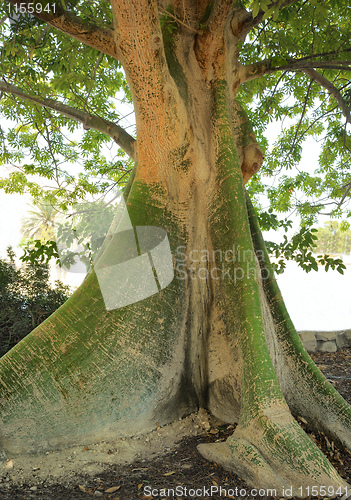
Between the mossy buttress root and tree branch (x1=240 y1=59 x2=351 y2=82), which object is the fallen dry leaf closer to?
the mossy buttress root

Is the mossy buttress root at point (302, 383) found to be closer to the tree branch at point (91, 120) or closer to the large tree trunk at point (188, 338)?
the large tree trunk at point (188, 338)

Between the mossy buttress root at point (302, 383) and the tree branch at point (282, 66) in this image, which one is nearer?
the mossy buttress root at point (302, 383)

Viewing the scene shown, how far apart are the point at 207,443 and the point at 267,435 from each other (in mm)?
486

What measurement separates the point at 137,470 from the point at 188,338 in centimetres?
99

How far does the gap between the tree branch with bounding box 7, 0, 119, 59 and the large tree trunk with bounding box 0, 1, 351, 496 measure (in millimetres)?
265

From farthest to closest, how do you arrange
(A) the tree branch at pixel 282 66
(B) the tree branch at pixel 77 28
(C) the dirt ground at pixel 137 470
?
(A) the tree branch at pixel 282 66, (B) the tree branch at pixel 77 28, (C) the dirt ground at pixel 137 470

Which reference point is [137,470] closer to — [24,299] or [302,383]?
[302,383]

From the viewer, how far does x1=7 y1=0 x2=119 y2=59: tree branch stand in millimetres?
2631

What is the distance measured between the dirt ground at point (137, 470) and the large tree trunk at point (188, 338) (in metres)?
0.08

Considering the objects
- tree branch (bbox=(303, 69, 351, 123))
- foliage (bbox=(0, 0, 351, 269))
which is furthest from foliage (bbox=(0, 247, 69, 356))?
tree branch (bbox=(303, 69, 351, 123))

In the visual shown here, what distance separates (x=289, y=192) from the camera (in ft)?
24.5

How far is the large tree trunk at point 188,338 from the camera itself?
2320 mm

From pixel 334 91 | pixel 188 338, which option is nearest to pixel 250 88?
pixel 334 91

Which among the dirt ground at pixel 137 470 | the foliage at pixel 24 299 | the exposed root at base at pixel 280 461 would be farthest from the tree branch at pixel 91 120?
the exposed root at base at pixel 280 461
